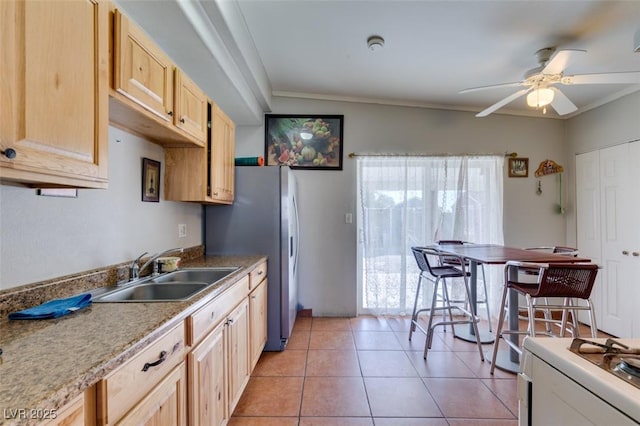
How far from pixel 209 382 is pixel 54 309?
2.32 feet

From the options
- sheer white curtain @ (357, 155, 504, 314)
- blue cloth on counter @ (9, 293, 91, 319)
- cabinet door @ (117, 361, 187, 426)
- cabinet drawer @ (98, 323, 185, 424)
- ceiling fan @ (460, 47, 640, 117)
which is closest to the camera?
cabinet drawer @ (98, 323, 185, 424)

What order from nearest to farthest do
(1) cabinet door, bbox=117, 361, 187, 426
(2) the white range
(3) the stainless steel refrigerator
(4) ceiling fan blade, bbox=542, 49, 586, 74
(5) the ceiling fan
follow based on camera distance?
1. (2) the white range
2. (1) cabinet door, bbox=117, 361, 187, 426
3. (4) ceiling fan blade, bbox=542, 49, 586, 74
4. (5) the ceiling fan
5. (3) the stainless steel refrigerator

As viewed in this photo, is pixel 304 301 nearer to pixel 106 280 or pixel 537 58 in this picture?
pixel 106 280

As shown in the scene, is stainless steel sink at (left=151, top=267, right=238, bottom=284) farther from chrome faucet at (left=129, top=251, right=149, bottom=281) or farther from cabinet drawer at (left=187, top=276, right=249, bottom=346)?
chrome faucet at (left=129, top=251, right=149, bottom=281)

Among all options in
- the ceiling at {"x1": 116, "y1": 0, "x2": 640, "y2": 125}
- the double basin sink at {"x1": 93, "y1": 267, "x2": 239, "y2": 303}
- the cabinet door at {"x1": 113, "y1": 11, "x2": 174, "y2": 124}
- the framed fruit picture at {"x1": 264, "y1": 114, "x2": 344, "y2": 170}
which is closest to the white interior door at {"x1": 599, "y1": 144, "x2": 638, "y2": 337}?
the ceiling at {"x1": 116, "y1": 0, "x2": 640, "y2": 125}

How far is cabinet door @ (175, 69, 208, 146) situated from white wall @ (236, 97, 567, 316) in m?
1.58

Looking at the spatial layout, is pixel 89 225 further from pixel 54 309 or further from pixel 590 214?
pixel 590 214

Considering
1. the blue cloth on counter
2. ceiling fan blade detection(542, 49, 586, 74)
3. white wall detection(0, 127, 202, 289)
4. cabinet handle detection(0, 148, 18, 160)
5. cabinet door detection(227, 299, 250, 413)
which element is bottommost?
cabinet door detection(227, 299, 250, 413)

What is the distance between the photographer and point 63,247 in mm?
1335

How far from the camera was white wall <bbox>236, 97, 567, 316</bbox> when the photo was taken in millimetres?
3652

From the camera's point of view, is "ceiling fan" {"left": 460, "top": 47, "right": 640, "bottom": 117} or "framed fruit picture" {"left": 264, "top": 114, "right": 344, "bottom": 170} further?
"framed fruit picture" {"left": 264, "top": 114, "right": 344, "bottom": 170}

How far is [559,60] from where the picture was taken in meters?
1.95

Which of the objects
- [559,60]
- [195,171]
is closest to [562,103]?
[559,60]

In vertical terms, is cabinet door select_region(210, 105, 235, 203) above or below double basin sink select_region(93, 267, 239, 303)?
above
